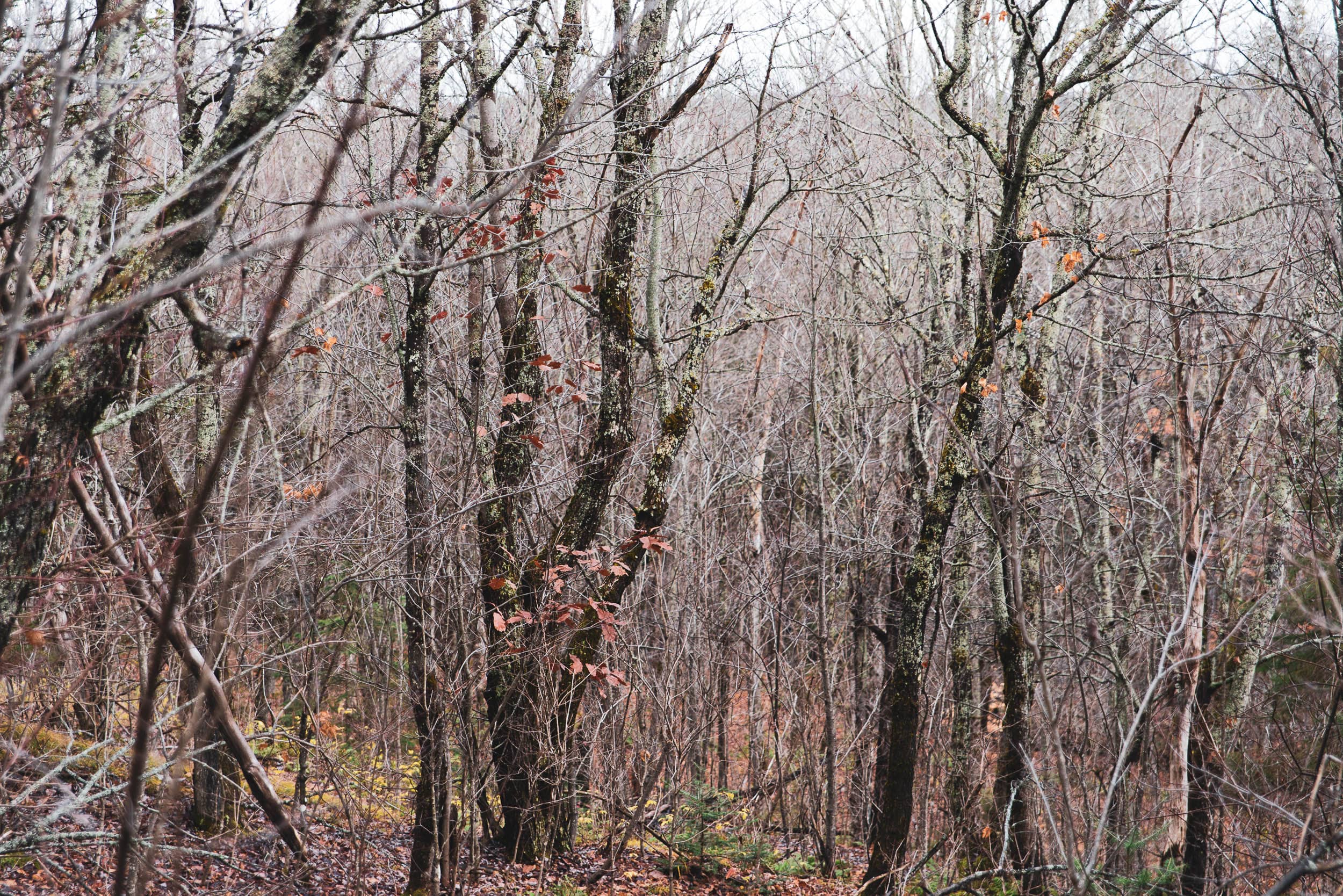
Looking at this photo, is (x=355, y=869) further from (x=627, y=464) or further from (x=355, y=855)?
(x=627, y=464)

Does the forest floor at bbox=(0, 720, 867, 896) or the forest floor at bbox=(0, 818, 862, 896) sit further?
the forest floor at bbox=(0, 818, 862, 896)

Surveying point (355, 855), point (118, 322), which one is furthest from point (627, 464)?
point (118, 322)

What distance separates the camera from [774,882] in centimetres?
791

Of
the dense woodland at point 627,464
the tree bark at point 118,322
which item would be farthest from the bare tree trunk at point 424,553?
the tree bark at point 118,322

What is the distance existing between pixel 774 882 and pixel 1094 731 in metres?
6.28

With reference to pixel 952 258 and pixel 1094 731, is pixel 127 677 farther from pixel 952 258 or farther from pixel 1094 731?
pixel 1094 731

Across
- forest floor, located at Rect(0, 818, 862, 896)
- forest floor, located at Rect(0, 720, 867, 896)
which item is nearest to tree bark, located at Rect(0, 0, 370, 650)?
forest floor, located at Rect(0, 720, 867, 896)

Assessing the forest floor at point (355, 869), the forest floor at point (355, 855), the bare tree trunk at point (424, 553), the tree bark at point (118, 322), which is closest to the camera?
the tree bark at point (118, 322)

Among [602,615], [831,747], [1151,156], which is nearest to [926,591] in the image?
[831,747]

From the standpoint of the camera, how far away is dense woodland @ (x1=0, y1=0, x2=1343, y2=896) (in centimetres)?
316

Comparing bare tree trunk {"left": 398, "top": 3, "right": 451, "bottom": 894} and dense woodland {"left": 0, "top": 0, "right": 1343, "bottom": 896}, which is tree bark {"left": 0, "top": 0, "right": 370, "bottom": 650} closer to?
dense woodland {"left": 0, "top": 0, "right": 1343, "bottom": 896}

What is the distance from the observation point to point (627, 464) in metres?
7.32

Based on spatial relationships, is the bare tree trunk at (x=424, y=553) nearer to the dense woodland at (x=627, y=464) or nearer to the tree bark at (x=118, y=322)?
the dense woodland at (x=627, y=464)

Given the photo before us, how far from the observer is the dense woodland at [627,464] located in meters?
3.16
